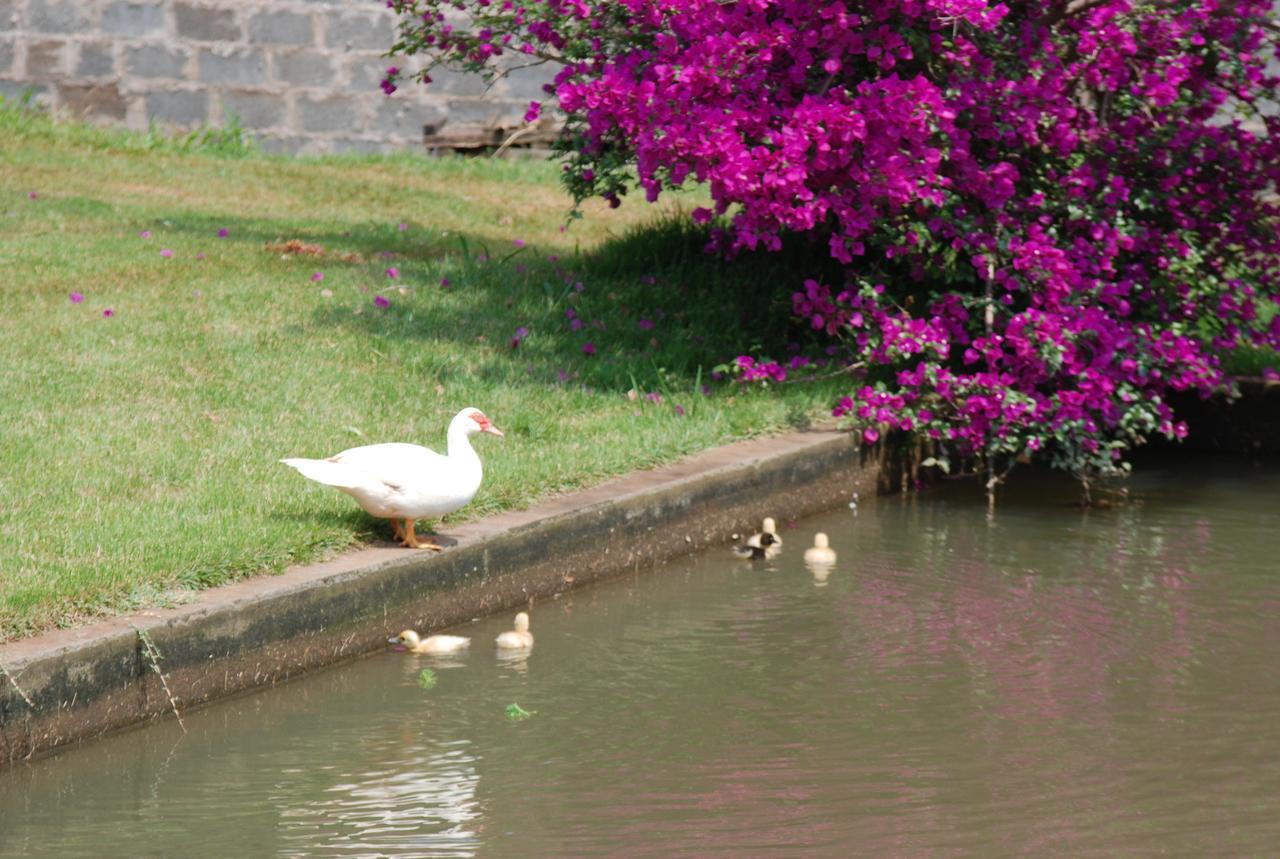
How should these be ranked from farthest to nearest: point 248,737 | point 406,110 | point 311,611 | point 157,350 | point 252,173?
point 406,110 < point 252,173 < point 157,350 < point 311,611 < point 248,737

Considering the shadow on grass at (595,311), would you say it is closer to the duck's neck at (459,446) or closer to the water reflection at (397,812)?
the duck's neck at (459,446)

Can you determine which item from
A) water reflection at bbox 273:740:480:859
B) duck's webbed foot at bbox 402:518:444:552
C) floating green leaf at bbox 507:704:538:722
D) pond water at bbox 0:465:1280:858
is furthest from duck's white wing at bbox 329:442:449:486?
water reflection at bbox 273:740:480:859

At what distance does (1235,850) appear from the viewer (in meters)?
4.73

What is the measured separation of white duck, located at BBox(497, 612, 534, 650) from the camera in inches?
251

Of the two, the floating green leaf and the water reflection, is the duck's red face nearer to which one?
the floating green leaf

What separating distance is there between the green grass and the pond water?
0.62 m

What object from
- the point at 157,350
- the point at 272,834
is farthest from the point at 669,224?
the point at 272,834

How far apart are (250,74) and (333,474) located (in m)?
9.64

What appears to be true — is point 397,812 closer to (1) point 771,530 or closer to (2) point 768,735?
(2) point 768,735

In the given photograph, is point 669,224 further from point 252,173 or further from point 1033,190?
point 252,173

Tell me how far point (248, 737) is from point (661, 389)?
4.03 meters

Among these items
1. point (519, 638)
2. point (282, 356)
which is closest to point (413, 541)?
A: point (519, 638)

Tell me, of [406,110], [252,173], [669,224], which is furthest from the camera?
[406,110]

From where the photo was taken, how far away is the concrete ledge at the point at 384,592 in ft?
17.0
